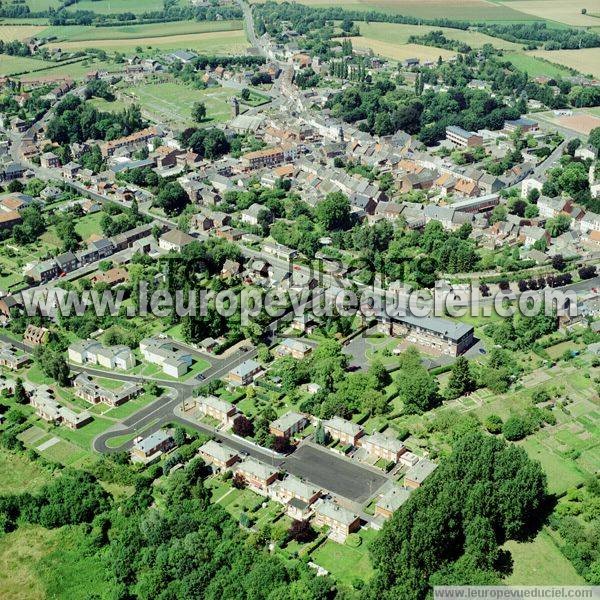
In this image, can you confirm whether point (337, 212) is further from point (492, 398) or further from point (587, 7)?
point (587, 7)

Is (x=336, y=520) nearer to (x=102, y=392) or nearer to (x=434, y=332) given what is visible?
(x=102, y=392)

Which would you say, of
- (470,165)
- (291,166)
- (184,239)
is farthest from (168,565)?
(470,165)

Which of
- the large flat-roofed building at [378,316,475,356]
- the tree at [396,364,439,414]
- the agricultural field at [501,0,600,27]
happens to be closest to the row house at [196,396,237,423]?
the tree at [396,364,439,414]

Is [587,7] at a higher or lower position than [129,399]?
higher

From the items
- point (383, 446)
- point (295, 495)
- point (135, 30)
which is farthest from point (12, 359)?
point (135, 30)

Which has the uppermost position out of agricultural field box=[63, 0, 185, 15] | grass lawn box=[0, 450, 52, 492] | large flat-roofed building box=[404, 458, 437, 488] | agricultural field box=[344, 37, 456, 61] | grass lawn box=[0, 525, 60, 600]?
agricultural field box=[63, 0, 185, 15]

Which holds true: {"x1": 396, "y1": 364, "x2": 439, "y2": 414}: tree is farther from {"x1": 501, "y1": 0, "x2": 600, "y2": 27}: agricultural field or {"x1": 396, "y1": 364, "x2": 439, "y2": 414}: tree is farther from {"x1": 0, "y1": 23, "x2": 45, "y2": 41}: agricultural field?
{"x1": 0, "y1": 23, "x2": 45, "y2": 41}: agricultural field

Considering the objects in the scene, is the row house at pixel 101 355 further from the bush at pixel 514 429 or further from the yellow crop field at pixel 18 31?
the yellow crop field at pixel 18 31

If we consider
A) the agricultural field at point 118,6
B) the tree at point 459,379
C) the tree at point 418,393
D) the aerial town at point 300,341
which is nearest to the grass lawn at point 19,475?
the aerial town at point 300,341
